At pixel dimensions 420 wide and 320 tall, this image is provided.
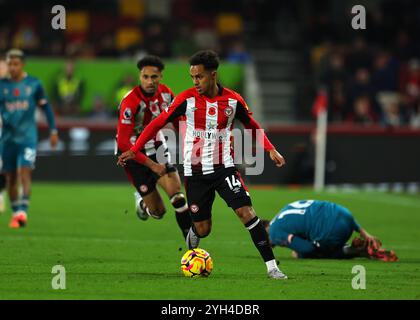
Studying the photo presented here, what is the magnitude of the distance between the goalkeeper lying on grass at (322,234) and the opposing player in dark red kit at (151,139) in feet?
3.60

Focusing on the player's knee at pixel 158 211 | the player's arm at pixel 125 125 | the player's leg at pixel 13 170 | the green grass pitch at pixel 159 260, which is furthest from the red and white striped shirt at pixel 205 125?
the player's leg at pixel 13 170

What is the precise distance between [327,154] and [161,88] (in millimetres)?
12210

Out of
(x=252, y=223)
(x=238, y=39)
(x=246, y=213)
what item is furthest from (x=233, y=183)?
(x=238, y=39)

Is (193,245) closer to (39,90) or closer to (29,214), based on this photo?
(39,90)

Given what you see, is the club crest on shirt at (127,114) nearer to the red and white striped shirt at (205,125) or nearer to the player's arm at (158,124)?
the red and white striped shirt at (205,125)

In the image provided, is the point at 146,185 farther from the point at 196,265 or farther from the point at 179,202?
the point at 196,265

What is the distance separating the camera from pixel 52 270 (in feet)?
34.0

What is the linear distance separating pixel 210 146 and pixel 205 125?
212 millimetres

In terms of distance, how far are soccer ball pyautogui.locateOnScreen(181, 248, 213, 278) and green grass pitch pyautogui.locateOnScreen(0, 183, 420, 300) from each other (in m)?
0.09

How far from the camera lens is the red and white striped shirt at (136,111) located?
457 inches

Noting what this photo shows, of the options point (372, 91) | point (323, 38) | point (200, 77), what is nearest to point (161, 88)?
point (200, 77)

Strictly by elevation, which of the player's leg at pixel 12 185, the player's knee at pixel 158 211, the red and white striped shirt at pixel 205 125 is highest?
the red and white striped shirt at pixel 205 125

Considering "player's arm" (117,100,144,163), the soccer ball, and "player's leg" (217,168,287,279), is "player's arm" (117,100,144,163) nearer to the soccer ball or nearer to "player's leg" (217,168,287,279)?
the soccer ball
